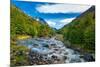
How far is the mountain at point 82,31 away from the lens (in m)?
2.52

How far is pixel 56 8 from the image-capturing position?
247 centimetres

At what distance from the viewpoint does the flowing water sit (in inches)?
93.0

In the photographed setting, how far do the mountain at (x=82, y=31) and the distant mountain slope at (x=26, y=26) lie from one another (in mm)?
205

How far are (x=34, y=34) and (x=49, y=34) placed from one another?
0.60 feet

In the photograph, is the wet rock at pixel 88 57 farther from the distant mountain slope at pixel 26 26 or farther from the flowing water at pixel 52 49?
the distant mountain slope at pixel 26 26

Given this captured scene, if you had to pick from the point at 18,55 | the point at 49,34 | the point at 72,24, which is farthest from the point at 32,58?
the point at 72,24

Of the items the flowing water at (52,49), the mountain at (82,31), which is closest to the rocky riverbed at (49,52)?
the flowing water at (52,49)

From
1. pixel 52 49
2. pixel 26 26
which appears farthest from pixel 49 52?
pixel 26 26

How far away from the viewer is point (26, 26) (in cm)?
236

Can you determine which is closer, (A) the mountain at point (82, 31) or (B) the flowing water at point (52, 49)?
(B) the flowing water at point (52, 49)

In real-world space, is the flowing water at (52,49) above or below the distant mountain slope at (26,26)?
below

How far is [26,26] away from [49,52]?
403 mm

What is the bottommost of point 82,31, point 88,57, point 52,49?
point 88,57

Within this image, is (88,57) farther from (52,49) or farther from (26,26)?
(26,26)
